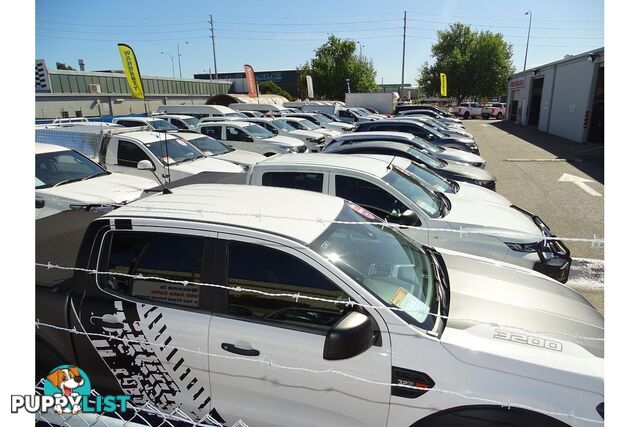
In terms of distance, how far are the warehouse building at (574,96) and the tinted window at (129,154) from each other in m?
19.5

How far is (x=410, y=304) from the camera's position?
222 cm

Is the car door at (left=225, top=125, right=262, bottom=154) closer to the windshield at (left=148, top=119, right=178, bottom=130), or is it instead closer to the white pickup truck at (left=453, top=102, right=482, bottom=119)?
the windshield at (left=148, top=119, right=178, bottom=130)

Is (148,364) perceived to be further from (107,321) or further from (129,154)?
(129,154)

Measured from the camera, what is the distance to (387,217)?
4.34m

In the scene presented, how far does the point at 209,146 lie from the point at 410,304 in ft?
27.4

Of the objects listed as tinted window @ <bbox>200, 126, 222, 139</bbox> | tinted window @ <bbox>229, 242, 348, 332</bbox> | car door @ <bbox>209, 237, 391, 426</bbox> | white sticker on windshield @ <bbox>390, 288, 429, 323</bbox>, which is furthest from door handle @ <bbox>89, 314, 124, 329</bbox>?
tinted window @ <bbox>200, 126, 222, 139</bbox>

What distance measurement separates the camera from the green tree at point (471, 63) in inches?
1885

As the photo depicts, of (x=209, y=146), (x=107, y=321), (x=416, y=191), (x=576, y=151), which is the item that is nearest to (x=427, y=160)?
(x=416, y=191)

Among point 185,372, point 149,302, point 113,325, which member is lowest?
point 185,372

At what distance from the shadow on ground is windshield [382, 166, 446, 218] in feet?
29.9

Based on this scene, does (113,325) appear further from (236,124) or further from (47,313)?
(236,124)

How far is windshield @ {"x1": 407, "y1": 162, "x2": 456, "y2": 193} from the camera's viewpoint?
5.49 m

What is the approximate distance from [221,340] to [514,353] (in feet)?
5.30

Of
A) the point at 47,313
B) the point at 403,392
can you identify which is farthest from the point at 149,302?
the point at 403,392
